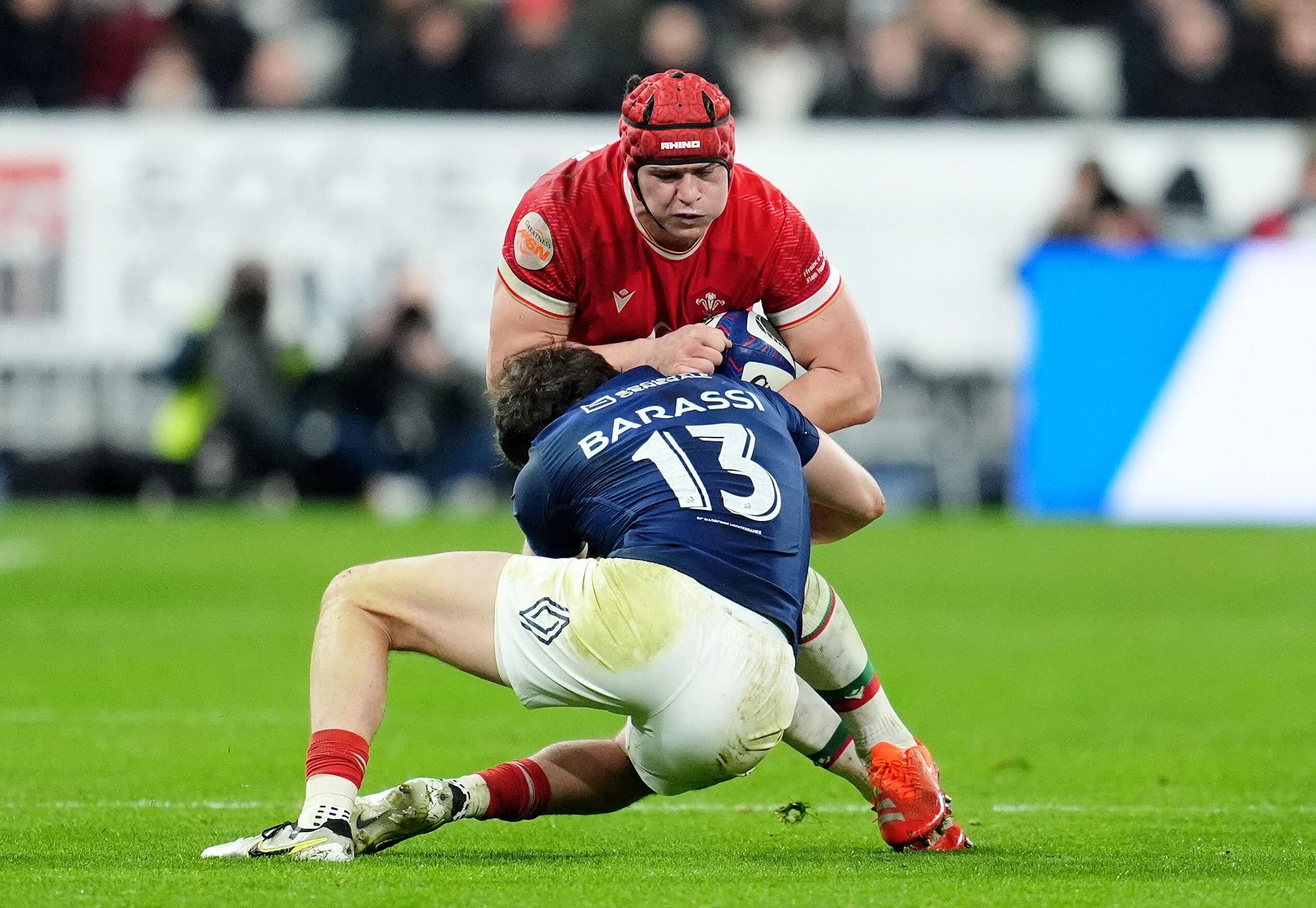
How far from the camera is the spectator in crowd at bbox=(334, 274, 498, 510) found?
17.2 meters

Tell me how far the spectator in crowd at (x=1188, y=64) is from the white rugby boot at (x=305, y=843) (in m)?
14.2

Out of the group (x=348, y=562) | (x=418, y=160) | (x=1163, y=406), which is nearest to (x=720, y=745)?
(x=348, y=562)

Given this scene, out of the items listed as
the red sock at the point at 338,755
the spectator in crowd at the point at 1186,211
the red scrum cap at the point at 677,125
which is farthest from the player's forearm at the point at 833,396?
the spectator in crowd at the point at 1186,211

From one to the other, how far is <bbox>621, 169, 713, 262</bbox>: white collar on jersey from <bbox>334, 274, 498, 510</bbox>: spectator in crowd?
10740 mm

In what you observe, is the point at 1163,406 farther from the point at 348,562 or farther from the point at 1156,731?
the point at 1156,731

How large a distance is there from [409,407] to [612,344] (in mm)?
11349

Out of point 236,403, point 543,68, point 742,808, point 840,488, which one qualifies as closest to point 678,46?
point 543,68

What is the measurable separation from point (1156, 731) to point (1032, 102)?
1062 centimetres

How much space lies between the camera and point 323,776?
5344mm

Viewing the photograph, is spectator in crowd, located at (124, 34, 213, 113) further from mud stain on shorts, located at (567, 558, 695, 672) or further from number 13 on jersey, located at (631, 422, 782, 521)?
mud stain on shorts, located at (567, 558, 695, 672)

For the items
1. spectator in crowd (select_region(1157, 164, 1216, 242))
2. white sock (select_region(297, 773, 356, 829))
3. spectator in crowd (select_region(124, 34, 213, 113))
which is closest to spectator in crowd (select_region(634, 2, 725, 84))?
spectator in crowd (select_region(124, 34, 213, 113))

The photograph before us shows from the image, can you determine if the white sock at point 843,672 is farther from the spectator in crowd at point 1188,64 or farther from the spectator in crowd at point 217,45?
the spectator in crowd at point 217,45

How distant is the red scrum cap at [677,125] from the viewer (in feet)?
20.1

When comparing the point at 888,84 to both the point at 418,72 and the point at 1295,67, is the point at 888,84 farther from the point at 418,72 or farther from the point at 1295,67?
the point at 418,72
